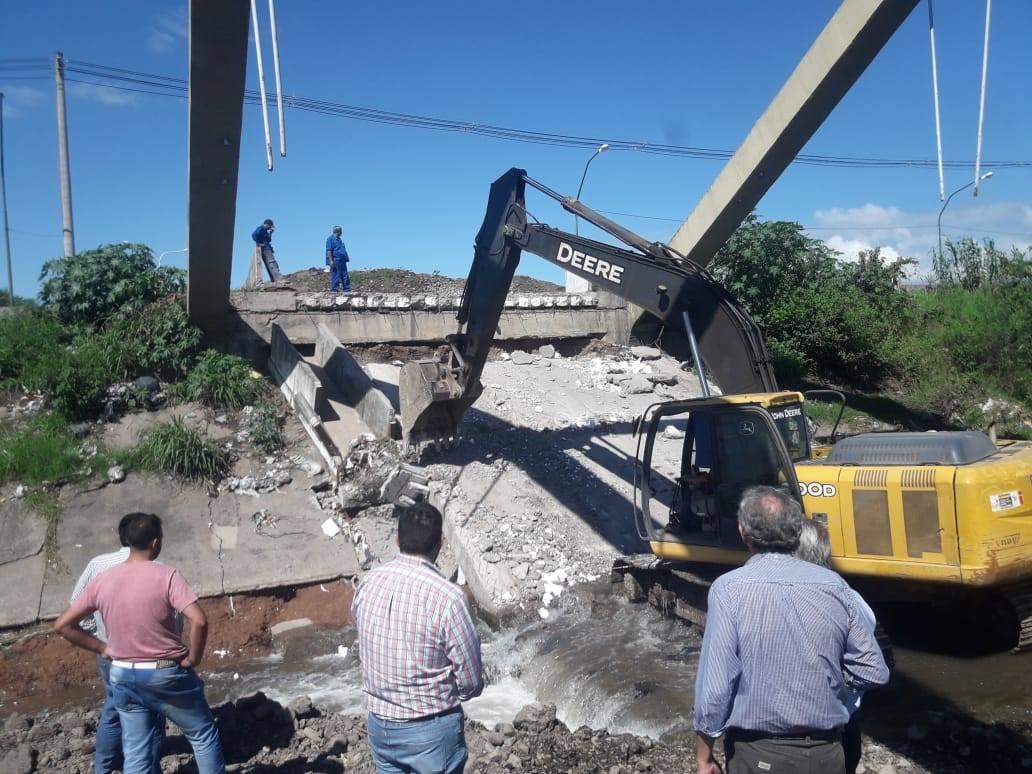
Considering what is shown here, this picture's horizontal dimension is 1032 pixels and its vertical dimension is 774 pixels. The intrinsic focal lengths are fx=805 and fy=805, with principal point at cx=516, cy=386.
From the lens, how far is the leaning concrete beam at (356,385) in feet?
36.8

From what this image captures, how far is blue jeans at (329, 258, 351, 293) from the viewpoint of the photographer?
16.1 m

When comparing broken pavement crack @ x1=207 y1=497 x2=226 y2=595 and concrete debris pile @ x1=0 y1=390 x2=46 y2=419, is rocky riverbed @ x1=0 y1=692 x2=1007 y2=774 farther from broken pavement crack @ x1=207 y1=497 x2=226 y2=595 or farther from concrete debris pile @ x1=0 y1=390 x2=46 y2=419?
concrete debris pile @ x1=0 y1=390 x2=46 y2=419

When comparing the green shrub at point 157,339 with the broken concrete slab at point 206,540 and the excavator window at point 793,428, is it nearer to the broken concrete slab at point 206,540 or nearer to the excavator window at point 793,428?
the broken concrete slab at point 206,540

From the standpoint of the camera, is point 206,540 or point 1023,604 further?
point 206,540

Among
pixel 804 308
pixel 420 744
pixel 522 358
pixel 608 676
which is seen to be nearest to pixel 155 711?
pixel 420 744

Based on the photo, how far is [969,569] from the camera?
534 cm

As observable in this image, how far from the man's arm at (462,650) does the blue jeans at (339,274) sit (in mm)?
13829

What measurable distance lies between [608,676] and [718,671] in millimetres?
4320

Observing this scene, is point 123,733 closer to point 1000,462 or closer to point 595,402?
point 1000,462

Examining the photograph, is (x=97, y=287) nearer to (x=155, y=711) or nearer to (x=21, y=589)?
(x=21, y=589)

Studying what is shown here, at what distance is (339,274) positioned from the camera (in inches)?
638

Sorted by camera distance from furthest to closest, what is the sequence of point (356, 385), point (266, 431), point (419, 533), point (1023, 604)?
1. point (356, 385)
2. point (266, 431)
3. point (1023, 604)
4. point (419, 533)

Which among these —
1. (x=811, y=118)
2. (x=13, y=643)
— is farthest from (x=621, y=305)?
(x=13, y=643)

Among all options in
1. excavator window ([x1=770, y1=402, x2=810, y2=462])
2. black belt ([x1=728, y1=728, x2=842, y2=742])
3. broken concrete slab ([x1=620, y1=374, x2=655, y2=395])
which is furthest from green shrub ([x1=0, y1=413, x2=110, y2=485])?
black belt ([x1=728, y1=728, x2=842, y2=742])
